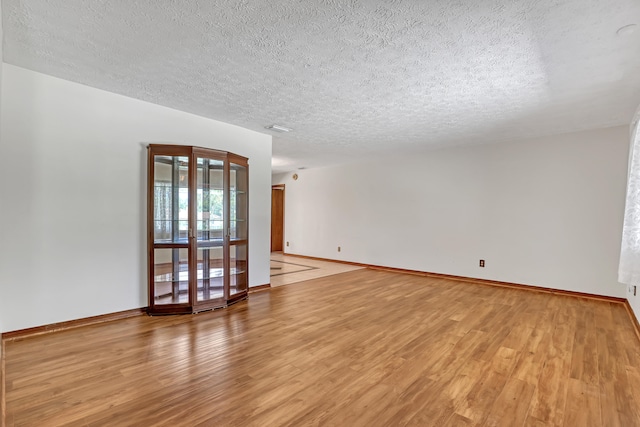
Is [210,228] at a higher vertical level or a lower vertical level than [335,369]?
higher

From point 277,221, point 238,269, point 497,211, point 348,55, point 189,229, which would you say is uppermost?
point 348,55

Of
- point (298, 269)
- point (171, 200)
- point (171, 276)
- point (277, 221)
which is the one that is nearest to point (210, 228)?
point (171, 200)

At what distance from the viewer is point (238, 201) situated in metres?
4.27

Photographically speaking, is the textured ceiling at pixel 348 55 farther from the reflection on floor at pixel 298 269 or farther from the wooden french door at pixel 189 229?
the reflection on floor at pixel 298 269

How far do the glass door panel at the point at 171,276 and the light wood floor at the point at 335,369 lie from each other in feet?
0.89

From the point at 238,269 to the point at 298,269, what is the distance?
246 cm

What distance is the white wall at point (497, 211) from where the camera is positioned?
173 inches

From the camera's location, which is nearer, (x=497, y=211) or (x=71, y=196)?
(x=71, y=196)

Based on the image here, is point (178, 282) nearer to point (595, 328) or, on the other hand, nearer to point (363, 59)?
point (363, 59)

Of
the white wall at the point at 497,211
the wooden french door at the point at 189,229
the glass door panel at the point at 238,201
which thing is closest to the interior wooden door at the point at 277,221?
the white wall at the point at 497,211

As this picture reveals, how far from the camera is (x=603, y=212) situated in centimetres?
436

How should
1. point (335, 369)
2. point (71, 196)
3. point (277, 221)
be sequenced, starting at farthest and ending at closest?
point (277, 221)
point (71, 196)
point (335, 369)

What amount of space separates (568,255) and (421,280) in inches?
86.3

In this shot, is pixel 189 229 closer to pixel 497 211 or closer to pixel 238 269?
pixel 238 269
